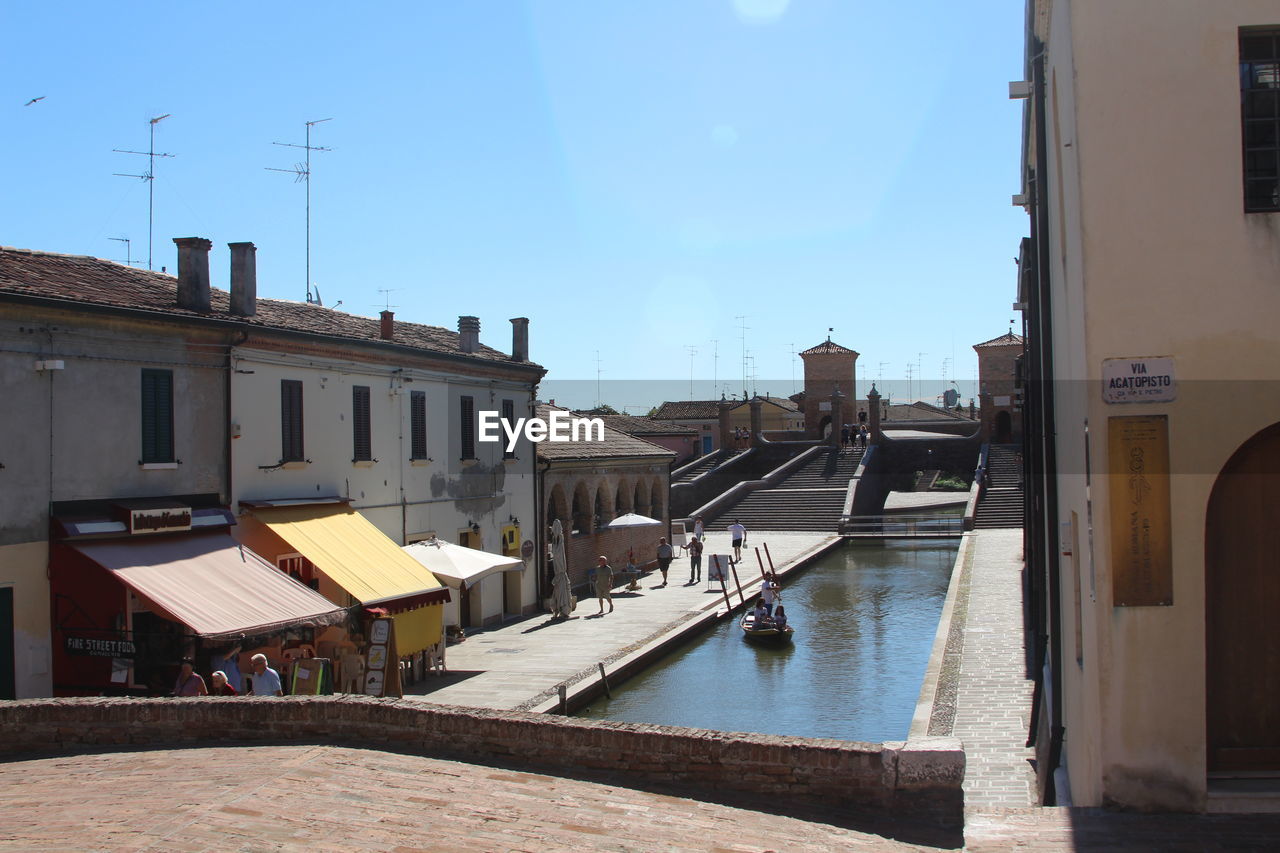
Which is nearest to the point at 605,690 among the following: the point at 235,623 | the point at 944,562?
the point at 235,623

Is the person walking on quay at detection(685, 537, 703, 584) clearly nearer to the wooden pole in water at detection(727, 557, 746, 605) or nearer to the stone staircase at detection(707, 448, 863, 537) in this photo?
the wooden pole in water at detection(727, 557, 746, 605)

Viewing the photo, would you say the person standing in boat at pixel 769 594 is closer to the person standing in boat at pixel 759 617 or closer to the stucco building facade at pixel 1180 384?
the person standing in boat at pixel 759 617

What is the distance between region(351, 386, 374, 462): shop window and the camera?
773 inches

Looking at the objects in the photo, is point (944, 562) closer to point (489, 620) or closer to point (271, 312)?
point (489, 620)

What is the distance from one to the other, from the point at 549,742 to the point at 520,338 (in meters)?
18.7

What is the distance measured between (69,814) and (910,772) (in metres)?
6.11

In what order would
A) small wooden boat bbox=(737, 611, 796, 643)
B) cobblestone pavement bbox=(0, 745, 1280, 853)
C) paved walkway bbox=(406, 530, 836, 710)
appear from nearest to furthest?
cobblestone pavement bbox=(0, 745, 1280, 853) → paved walkway bbox=(406, 530, 836, 710) → small wooden boat bbox=(737, 611, 796, 643)

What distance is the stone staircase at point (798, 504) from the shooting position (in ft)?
146

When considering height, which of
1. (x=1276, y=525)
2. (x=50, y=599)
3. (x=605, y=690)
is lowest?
(x=605, y=690)

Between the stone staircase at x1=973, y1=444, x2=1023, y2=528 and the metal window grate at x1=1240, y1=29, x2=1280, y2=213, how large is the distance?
35.2 metres

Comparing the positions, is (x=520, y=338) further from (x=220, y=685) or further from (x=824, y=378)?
(x=824, y=378)

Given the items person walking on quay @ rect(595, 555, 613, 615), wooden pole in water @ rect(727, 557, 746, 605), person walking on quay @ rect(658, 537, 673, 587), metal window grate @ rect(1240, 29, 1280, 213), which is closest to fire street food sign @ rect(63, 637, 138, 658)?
metal window grate @ rect(1240, 29, 1280, 213)

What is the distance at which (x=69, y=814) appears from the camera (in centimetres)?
824

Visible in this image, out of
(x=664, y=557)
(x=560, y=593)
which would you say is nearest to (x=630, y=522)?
(x=664, y=557)
